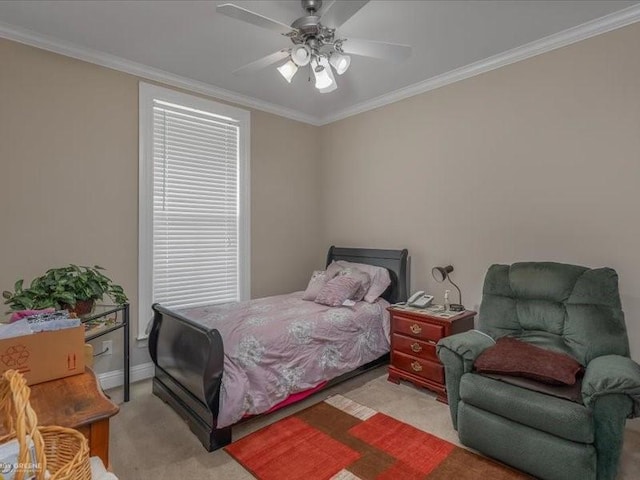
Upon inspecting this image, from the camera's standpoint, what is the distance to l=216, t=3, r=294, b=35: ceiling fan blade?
178cm

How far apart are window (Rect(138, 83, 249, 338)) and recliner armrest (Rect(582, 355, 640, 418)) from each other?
3087 millimetres

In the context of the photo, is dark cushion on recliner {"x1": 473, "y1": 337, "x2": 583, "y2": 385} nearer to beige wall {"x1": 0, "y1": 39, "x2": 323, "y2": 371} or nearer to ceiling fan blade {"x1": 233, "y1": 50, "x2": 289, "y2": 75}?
ceiling fan blade {"x1": 233, "y1": 50, "x2": 289, "y2": 75}

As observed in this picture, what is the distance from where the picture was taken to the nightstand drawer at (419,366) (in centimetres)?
285

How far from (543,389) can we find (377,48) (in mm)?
2166

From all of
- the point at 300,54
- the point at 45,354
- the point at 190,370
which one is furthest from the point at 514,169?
the point at 45,354

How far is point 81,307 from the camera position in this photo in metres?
2.36

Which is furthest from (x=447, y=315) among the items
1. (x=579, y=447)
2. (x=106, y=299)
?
(x=106, y=299)

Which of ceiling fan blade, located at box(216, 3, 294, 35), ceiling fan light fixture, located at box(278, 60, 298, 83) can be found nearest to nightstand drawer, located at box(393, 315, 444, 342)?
ceiling fan light fixture, located at box(278, 60, 298, 83)

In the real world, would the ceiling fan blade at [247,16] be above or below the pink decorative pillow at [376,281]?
above

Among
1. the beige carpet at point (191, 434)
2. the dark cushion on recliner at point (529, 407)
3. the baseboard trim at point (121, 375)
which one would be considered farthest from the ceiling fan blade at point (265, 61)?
the baseboard trim at point (121, 375)

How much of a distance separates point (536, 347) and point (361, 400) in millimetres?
1346

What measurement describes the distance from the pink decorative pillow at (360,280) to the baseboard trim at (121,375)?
2036 mm

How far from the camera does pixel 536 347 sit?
2213 mm

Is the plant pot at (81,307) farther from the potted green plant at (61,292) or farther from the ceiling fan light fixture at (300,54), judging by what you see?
the ceiling fan light fixture at (300,54)
